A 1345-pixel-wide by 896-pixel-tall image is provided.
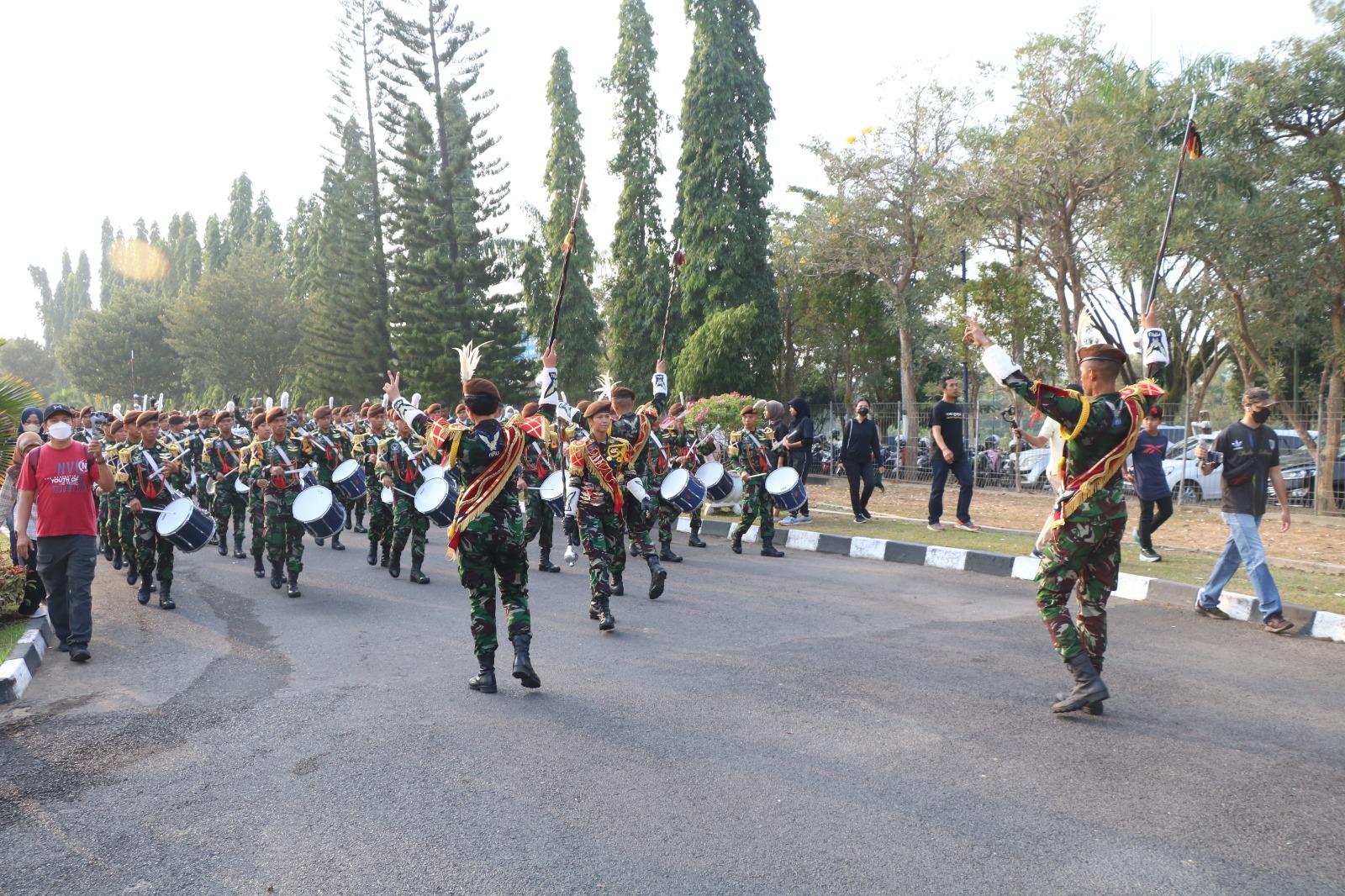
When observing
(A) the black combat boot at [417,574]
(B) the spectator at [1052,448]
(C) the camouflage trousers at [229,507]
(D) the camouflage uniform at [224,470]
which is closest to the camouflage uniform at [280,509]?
(A) the black combat boot at [417,574]

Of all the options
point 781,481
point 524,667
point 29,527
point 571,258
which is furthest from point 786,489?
point 571,258

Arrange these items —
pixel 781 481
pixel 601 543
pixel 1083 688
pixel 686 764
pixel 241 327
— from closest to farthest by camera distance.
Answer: pixel 686 764 < pixel 1083 688 < pixel 601 543 < pixel 781 481 < pixel 241 327

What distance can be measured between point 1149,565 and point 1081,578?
17.4ft

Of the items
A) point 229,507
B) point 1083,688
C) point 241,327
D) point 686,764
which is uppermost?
point 241,327

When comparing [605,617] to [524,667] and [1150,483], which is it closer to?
[524,667]

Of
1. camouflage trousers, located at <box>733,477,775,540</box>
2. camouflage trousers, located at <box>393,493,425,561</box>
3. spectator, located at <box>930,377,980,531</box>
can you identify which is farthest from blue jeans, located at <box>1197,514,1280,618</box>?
camouflage trousers, located at <box>393,493,425,561</box>

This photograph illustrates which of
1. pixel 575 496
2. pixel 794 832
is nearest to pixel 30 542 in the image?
pixel 575 496

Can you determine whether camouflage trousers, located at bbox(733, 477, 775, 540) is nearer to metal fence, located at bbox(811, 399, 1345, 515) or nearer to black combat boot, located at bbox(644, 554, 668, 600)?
metal fence, located at bbox(811, 399, 1345, 515)

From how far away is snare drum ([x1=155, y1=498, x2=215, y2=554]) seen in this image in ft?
29.1

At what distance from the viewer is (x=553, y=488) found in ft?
34.2

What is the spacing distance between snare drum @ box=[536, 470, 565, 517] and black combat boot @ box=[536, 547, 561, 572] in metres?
0.50

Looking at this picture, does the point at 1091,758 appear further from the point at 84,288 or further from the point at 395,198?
the point at 84,288

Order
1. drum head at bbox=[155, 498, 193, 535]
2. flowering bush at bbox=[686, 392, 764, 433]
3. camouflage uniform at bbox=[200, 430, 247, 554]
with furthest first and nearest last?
flowering bush at bbox=[686, 392, 764, 433] → camouflage uniform at bbox=[200, 430, 247, 554] → drum head at bbox=[155, 498, 193, 535]

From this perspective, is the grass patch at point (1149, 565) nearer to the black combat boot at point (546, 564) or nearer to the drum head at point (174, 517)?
the black combat boot at point (546, 564)
